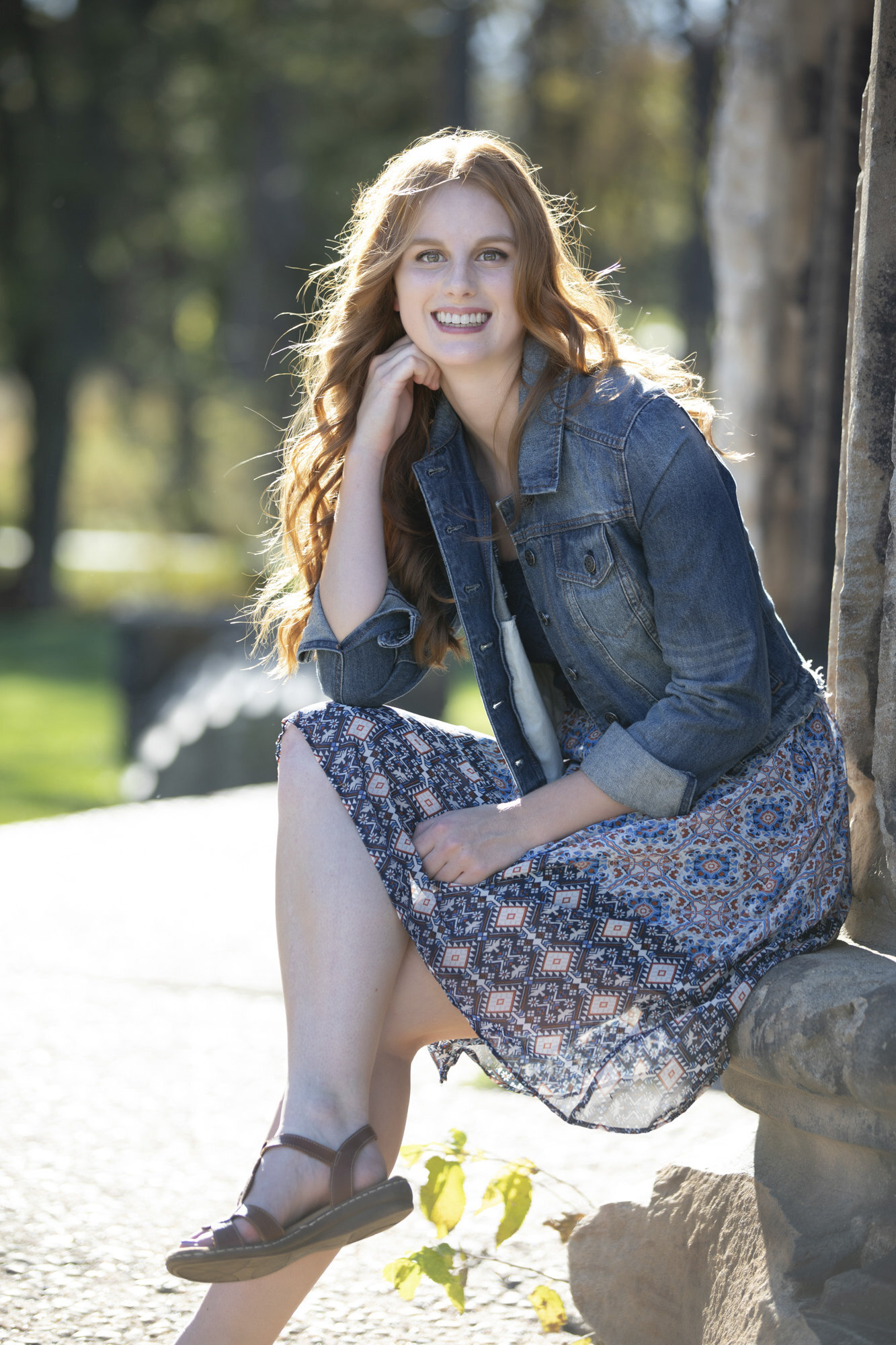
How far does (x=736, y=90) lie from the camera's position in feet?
15.9

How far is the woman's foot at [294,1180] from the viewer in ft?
5.45

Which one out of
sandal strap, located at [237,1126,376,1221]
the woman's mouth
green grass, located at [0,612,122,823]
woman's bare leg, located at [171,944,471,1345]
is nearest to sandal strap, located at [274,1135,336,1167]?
sandal strap, located at [237,1126,376,1221]

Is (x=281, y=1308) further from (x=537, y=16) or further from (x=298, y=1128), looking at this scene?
(x=537, y=16)

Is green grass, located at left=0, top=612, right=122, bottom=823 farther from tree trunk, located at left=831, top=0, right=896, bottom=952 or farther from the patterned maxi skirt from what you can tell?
tree trunk, located at left=831, top=0, right=896, bottom=952

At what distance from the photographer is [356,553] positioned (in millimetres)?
2221

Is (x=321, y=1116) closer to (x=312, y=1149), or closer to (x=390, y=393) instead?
(x=312, y=1149)

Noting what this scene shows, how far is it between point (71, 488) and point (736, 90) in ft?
74.4

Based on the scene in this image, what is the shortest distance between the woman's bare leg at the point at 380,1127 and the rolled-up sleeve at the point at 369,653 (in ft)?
1.57

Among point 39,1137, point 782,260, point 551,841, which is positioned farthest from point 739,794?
point 782,260

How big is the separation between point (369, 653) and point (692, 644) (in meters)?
0.55

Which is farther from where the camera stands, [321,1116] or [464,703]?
[464,703]

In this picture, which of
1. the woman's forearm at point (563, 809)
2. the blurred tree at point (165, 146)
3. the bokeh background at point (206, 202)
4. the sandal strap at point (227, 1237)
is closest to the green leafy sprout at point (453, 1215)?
the sandal strap at point (227, 1237)

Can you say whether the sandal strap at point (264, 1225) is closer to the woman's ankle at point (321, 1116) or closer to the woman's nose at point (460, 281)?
the woman's ankle at point (321, 1116)

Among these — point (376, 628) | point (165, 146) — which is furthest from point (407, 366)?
point (165, 146)
